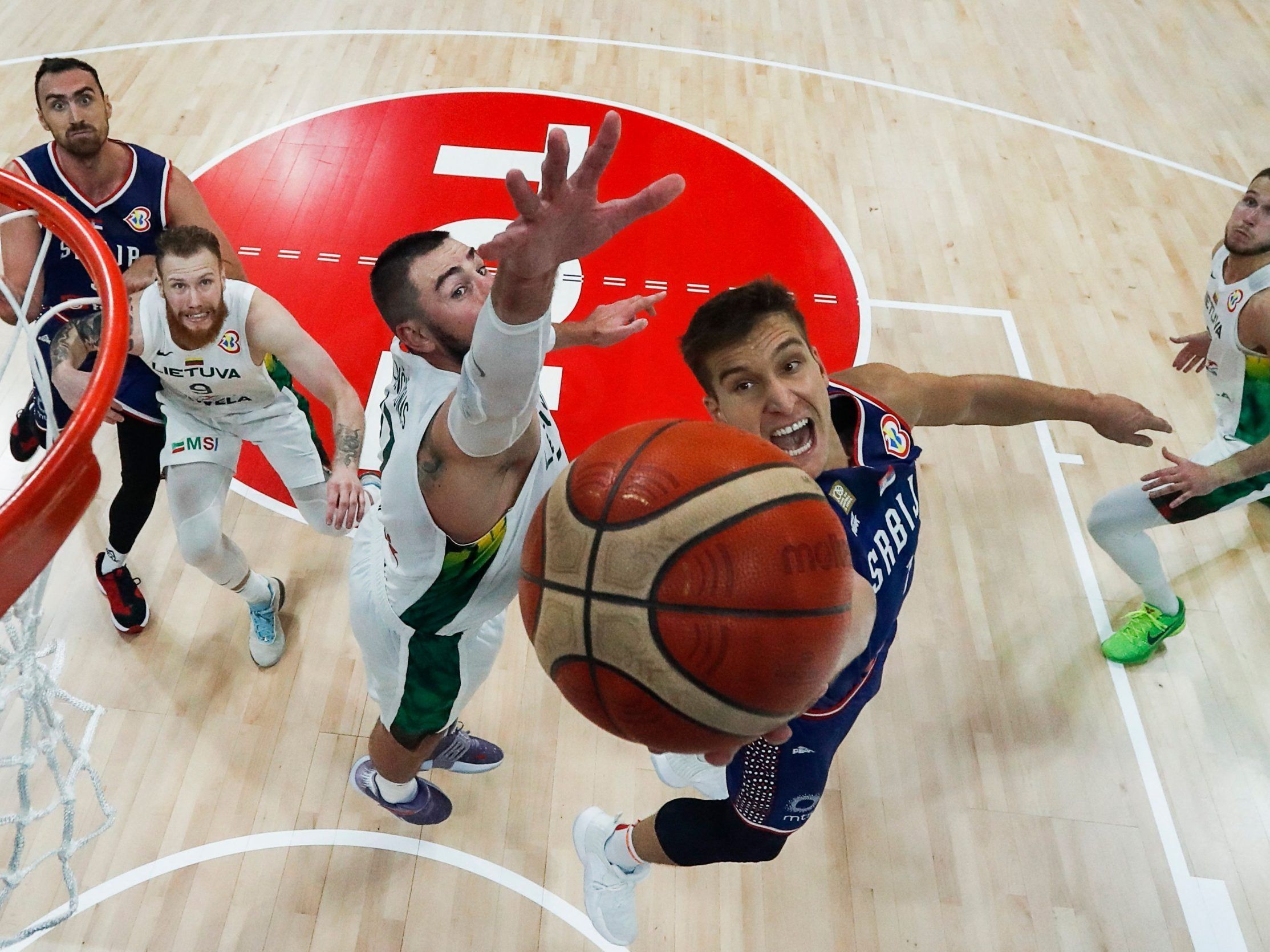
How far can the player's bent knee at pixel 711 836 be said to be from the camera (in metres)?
2.73

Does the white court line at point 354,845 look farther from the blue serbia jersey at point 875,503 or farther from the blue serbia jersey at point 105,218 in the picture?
the blue serbia jersey at point 105,218

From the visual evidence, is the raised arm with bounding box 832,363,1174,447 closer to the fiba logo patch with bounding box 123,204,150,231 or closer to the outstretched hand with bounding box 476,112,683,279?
the outstretched hand with bounding box 476,112,683,279

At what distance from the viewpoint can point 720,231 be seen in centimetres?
583

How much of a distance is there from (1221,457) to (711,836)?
8.75ft

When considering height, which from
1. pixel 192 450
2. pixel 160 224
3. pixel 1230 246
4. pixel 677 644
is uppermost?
pixel 677 644

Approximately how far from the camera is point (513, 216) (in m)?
5.82

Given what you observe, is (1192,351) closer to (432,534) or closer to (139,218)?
(432,534)

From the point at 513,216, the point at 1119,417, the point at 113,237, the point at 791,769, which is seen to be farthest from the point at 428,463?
the point at 513,216

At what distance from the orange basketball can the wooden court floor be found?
5.84 feet

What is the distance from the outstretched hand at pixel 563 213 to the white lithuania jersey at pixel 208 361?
211 centimetres

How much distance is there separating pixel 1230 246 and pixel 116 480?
4.81 meters

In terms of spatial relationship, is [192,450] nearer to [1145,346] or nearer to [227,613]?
[227,613]

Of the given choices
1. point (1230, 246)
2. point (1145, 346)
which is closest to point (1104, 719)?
point (1230, 246)

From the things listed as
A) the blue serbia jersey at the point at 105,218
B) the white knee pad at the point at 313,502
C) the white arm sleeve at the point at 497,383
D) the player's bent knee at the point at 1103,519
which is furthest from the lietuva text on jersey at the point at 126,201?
the player's bent knee at the point at 1103,519
